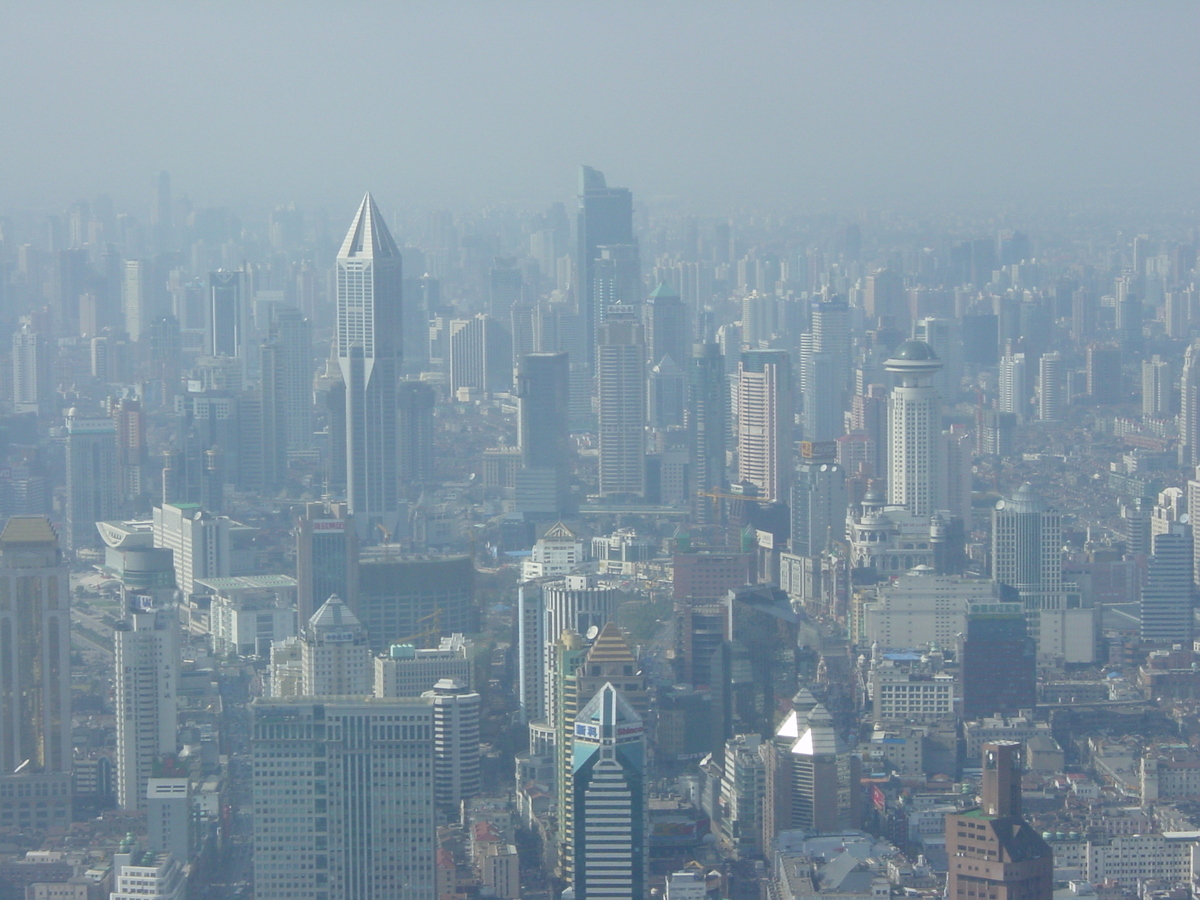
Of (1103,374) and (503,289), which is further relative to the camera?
(503,289)

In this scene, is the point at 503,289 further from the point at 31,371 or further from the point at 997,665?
the point at 997,665

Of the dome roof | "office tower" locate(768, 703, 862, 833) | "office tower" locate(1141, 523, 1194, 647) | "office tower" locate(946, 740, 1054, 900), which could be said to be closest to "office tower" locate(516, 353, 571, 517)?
the dome roof

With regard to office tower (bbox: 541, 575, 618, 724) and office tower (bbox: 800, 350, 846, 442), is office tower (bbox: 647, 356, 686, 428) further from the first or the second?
office tower (bbox: 541, 575, 618, 724)

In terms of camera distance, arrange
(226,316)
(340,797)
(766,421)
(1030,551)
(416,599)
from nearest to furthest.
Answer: (340,797) < (416,599) < (1030,551) < (766,421) < (226,316)

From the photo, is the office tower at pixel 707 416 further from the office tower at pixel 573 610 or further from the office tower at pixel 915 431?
the office tower at pixel 573 610

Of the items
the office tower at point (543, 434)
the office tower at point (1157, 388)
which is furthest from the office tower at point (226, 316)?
the office tower at point (1157, 388)

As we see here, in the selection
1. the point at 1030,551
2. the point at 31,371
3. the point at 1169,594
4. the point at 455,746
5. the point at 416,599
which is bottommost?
the point at 455,746

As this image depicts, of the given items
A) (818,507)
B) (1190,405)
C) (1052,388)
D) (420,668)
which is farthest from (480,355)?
(420,668)
